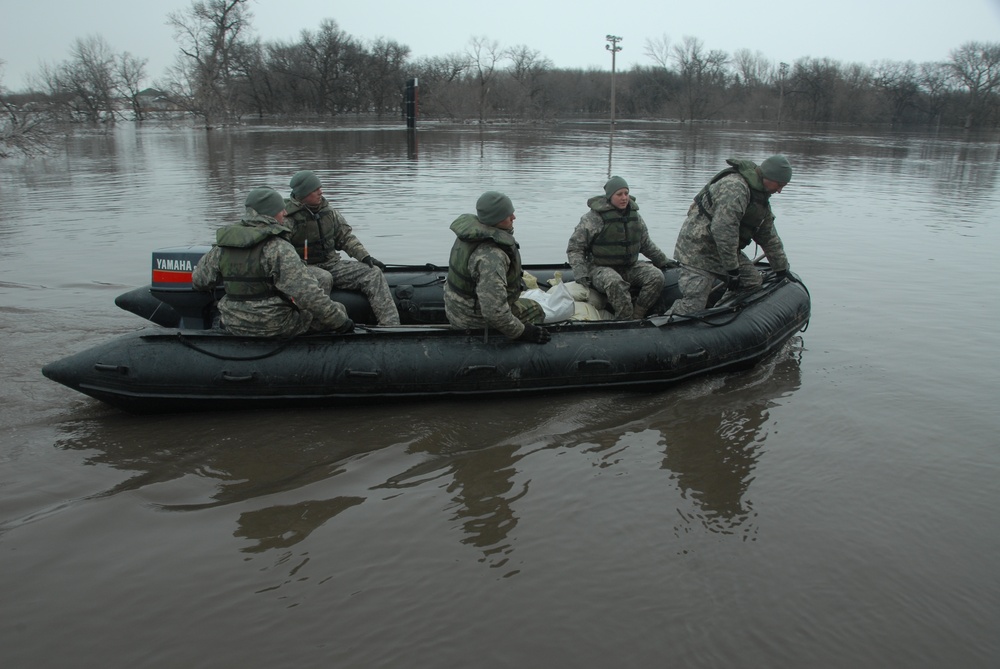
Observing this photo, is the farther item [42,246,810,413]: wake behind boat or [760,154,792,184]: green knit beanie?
[760,154,792,184]: green knit beanie

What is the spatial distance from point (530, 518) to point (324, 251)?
3.16 meters

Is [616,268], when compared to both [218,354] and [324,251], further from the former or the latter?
[218,354]

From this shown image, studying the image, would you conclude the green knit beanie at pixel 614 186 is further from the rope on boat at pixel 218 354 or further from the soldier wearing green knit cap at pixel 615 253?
the rope on boat at pixel 218 354

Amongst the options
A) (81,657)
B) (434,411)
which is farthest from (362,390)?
(81,657)

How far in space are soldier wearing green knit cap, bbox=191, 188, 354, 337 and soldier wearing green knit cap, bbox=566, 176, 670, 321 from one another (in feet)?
6.92

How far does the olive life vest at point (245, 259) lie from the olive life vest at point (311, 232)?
1103 millimetres

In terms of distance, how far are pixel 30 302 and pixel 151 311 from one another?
2254mm

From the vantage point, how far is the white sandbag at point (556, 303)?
219 inches

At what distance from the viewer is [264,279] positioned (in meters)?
4.72

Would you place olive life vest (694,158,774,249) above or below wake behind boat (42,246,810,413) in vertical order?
above

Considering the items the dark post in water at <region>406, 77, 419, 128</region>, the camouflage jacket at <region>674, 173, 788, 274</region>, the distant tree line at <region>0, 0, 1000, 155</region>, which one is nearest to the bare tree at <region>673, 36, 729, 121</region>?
the distant tree line at <region>0, 0, 1000, 155</region>

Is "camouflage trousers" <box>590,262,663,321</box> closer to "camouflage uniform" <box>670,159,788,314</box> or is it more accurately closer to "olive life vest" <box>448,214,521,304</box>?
"camouflage uniform" <box>670,159,788,314</box>

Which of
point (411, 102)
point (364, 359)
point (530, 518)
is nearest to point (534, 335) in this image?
point (364, 359)

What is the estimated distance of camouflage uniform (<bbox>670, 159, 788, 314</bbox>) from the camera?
233 inches
